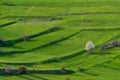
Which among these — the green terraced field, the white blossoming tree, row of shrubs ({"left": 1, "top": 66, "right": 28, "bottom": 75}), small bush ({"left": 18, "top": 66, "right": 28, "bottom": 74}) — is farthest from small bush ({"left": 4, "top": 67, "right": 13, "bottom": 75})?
the white blossoming tree

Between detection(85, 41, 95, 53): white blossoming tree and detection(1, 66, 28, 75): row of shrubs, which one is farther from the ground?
detection(85, 41, 95, 53): white blossoming tree

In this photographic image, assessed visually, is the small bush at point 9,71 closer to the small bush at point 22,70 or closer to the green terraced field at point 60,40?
the green terraced field at point 60,40

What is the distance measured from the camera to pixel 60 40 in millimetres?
155875

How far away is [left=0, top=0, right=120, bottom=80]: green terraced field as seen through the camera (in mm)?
126875

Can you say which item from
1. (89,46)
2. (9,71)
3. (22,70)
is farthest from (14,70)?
(89,46)

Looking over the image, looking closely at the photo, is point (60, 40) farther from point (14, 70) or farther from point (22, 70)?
point (14, 70)

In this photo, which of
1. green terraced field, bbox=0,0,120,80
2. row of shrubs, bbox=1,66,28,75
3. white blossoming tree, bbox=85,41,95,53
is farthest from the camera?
white blossoming tree, bbox=85,41,95,53

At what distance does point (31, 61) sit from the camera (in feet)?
438

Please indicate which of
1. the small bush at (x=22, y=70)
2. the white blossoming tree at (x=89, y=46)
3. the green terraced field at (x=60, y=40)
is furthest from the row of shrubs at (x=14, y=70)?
the white blossoming tree at (x=89, y=46)

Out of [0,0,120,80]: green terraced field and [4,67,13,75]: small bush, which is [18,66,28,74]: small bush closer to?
[0,0,120,80]: green terraced field

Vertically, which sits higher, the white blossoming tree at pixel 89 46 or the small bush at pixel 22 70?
the white blossoming tree at pixel 89 46

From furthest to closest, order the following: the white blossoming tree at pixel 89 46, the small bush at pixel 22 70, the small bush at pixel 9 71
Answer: the white blossoming tree at pixel 89 46, the small bush at pixel 22 70, the small bush at pixel 9 71

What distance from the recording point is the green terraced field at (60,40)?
416 ft

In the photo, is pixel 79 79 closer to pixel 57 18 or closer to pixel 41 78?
pixel 41 78
